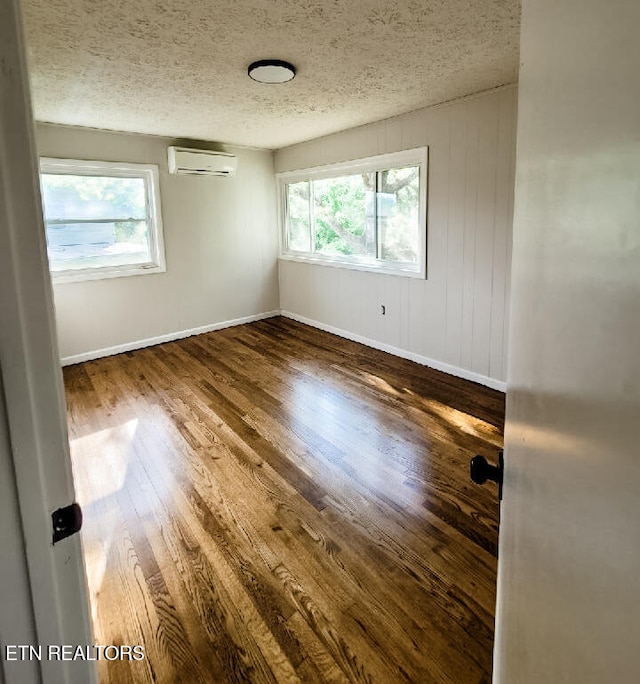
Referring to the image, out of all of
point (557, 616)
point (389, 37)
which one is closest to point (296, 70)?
point (389, 37)

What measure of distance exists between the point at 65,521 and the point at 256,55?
2.57 metres

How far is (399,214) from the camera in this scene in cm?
425

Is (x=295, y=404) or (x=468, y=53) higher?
(x=468, y=53)

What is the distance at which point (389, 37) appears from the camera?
2271 millimetres

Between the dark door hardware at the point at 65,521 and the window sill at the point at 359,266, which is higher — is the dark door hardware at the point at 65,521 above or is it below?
below

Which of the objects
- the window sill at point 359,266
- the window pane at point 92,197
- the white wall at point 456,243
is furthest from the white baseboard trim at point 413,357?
the window pane at point 92,197

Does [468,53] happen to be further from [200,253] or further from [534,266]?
[200,253]

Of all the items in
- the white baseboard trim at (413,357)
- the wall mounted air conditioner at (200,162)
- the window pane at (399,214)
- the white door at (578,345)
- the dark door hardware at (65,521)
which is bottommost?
the white baseboard trim at (413,357)

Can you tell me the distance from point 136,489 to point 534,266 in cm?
234

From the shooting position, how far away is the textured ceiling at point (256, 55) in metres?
1.98

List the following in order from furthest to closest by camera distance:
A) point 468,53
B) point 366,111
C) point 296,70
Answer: point 366,111 → point 296,70 → point 468,53

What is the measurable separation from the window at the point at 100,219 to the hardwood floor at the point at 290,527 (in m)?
1.43

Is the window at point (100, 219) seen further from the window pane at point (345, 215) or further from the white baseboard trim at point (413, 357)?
the white baseboard trim at point (413, 357)

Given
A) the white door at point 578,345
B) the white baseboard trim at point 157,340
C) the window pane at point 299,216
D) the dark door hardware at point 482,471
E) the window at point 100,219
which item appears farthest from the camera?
the window pane at point 299,216
